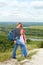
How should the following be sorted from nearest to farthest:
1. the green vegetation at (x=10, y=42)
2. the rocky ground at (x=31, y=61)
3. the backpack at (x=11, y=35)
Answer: the rocky ground at (x=31, y=61) → the backpack at (x=11, y=35) → the green vegetation at (x=10, y=42)

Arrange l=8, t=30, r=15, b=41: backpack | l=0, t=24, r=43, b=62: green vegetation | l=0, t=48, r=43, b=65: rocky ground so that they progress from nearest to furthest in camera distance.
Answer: l=0, t=48, r=43, b=65: rocky ground → l=8, t=30, r=15, b=41: backpack → l=0, t=24, r=43, b=62: green vegetation

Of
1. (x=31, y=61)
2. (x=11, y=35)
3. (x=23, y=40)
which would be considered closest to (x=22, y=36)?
(x=23, y=40)

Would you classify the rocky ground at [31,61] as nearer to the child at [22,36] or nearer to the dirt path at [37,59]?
the dirt path at [37,59]

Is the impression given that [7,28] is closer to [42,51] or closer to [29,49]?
[29,49]

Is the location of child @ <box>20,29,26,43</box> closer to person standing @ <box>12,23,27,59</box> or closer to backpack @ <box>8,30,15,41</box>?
person standing @ <box>12,23,27,59</box>

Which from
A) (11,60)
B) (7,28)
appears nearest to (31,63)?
(11,60)

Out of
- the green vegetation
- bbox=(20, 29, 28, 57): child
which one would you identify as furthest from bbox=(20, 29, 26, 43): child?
the green vegetation

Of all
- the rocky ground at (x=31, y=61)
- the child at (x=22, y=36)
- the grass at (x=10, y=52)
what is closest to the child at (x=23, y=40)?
the child at (x=22, y=36)

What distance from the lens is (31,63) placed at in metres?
4.12

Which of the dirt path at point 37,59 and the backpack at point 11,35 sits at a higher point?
the backpack at point 11,35

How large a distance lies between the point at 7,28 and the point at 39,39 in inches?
42.1

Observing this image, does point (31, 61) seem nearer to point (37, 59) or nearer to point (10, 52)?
point (37, 59)

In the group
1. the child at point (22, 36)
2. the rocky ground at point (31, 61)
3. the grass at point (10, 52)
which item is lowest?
the rocky ground at point (31, 61)

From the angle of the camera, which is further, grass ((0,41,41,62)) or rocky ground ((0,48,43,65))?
grass ((0,41,41,62))
